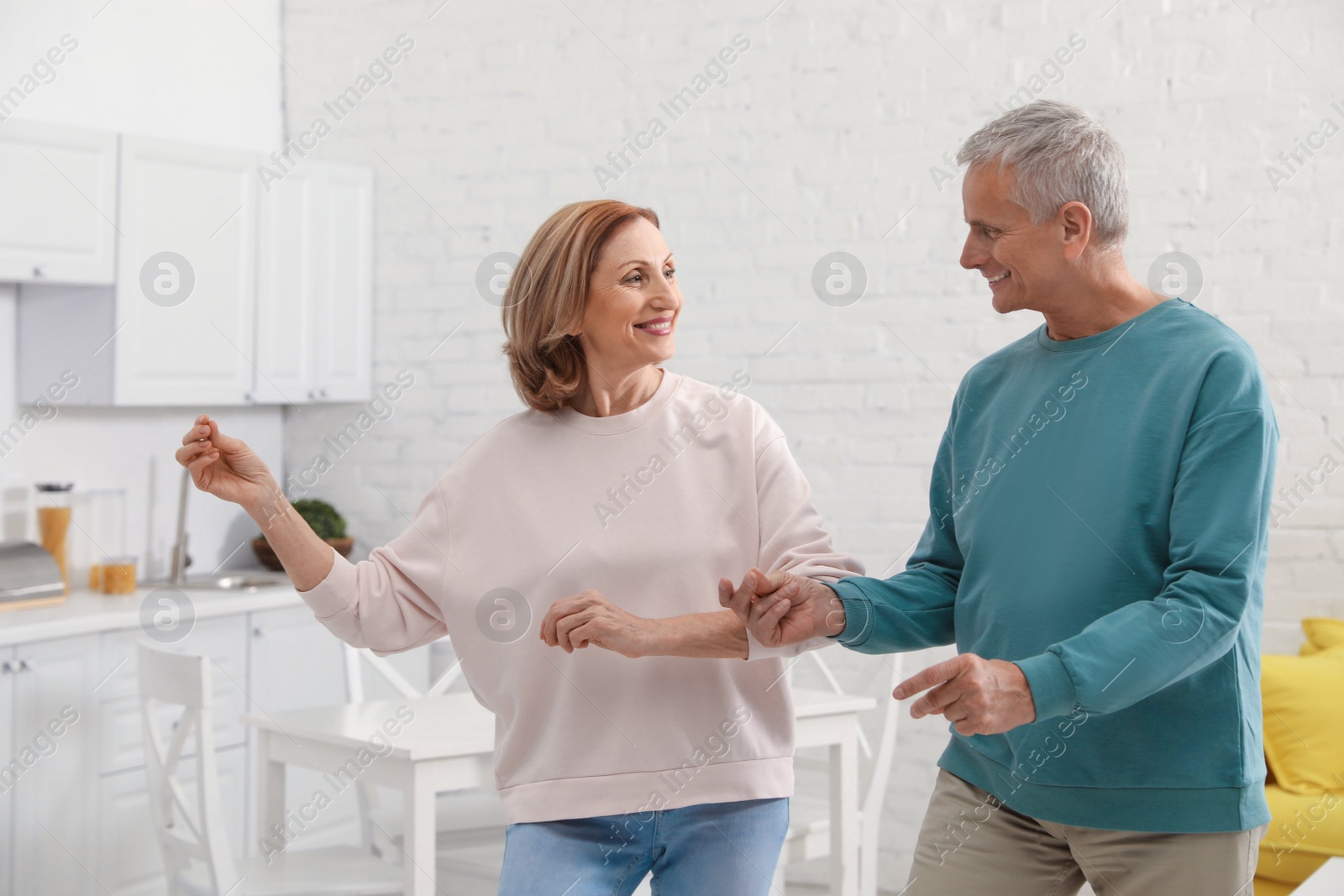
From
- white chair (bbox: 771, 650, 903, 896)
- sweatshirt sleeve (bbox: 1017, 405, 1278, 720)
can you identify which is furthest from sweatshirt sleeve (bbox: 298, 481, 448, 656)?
white chair (bbox: 771, 650, 903, 896)

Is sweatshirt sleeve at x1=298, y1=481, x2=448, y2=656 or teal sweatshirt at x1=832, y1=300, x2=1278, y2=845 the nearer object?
teal sweatshirt at x1=832, y1=300, x2=1278, y2=845

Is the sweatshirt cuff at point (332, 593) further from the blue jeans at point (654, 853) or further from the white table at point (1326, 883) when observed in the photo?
the white table at point (1326, 883)

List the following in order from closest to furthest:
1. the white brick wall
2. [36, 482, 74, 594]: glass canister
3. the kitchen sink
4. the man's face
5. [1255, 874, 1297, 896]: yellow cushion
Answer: the man's face → [1255, 874, 1297, 896]: yellow cushion → the white brick wall → [36, 482, 74, 594]: glass canister → the kitchen sink

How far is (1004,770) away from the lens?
148cm

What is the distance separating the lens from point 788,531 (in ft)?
5.36

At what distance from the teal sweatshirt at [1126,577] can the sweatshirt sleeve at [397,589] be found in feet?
1.90

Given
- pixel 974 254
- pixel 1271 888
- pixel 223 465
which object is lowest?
pixel 1271 888

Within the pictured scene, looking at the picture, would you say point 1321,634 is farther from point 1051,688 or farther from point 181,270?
point 181,270

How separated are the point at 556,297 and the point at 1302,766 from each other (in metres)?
2.18

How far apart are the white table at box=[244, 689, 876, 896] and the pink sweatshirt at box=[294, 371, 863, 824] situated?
57 cm

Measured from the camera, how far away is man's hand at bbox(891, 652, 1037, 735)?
4.04 ft

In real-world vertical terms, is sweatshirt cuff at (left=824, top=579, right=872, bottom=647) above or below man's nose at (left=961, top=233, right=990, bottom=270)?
below

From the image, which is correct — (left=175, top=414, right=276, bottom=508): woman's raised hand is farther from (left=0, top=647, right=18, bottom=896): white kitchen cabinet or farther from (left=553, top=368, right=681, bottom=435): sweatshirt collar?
(left=0, top=647, right=18, bottom=896): white kitchen cabinet

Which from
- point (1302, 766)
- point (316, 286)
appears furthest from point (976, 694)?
point (316, 286)
